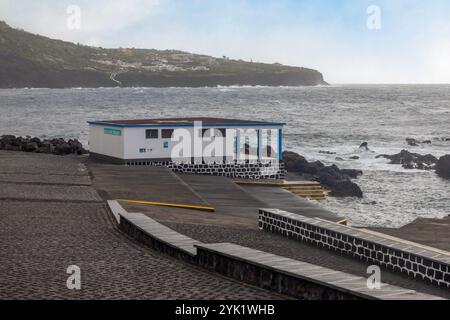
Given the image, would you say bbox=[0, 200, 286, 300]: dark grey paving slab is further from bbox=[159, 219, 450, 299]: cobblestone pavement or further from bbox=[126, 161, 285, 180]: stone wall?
bbox=[126, 161, 285, 180]: stone wall

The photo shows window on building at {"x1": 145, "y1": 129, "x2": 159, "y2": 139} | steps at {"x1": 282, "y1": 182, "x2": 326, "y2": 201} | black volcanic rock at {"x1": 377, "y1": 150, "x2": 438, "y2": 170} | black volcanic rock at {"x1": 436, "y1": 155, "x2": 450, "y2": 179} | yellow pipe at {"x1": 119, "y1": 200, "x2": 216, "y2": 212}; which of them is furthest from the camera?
black volcanic rock at {"x1": 377, "y1": 150, "x2": 438, "y2": 170}

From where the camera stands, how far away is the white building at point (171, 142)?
33.1 m

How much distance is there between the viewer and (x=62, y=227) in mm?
16891

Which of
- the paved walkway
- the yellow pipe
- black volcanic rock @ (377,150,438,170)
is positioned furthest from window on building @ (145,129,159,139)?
black volcanic rock @ (377,150,438,170)

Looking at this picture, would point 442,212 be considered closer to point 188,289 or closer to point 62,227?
point 62,227

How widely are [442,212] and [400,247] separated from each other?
69.9ft

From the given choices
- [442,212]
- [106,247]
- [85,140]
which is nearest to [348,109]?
[85,140]

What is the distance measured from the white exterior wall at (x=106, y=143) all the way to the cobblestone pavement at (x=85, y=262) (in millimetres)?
12462

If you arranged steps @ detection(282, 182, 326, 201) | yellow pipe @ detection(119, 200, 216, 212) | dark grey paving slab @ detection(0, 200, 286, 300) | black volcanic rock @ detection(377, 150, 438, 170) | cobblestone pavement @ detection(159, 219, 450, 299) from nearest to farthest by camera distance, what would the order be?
1. dark grey paving slab @ detection(0, 200, 286, 300)
2. cobblestone pavement @ detection(159, 219, 450, 299)
3. yellow pipe @ detection(119, 200, 216, 212)
4. steps @ detection(282, 182, 326, 201)
5. black volcanic rock @ detection(377, 150, 438, 170)

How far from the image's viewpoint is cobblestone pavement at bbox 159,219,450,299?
14111 millimetres

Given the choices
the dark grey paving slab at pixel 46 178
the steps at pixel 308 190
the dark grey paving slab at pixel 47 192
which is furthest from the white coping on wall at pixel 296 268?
Result: the steps at pixel 308 190

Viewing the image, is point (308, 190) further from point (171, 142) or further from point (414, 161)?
point (414, 161)

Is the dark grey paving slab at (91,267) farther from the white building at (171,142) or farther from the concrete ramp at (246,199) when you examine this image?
the white building at (171,142)

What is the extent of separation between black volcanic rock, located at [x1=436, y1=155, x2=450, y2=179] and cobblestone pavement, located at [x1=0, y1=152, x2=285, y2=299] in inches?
1205
